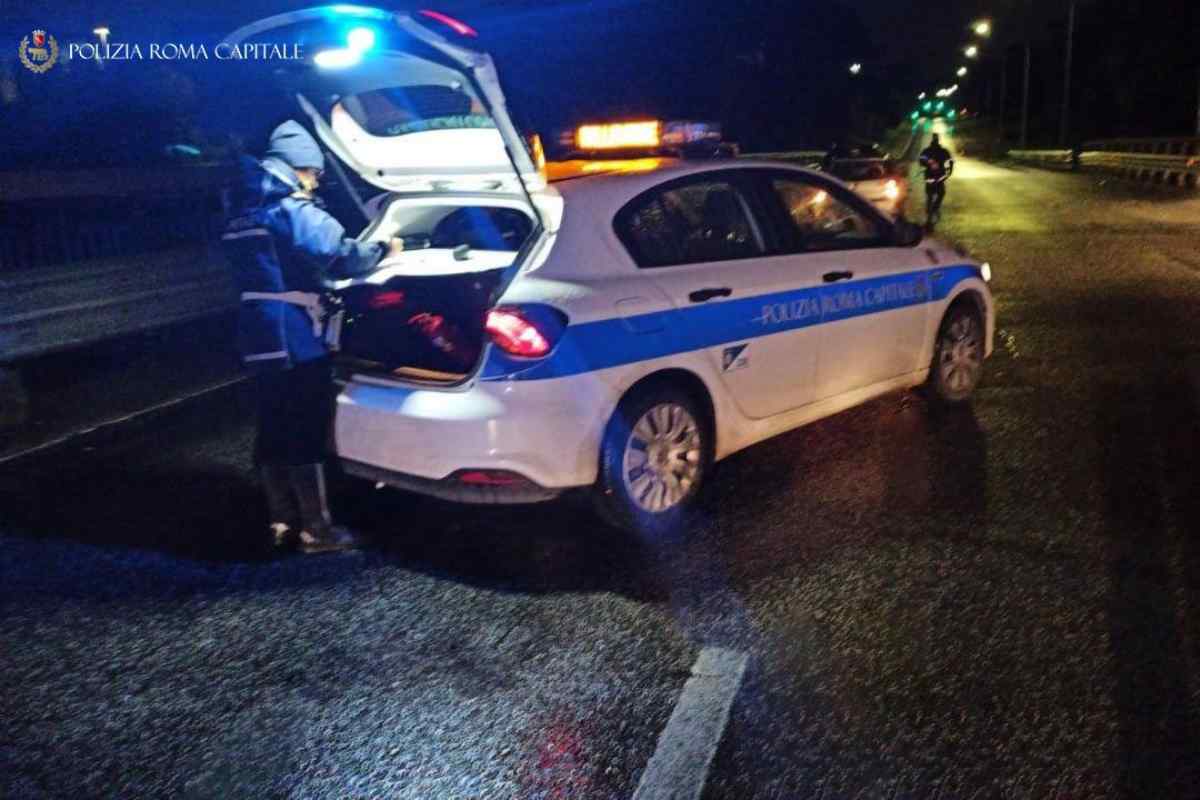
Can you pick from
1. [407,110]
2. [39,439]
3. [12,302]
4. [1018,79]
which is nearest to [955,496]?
[407,110]

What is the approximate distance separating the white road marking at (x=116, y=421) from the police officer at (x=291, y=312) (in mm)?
2511

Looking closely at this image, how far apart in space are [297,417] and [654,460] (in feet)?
5.26

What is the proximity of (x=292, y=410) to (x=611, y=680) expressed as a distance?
6.80 ft

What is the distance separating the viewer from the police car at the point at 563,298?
4.48 meters

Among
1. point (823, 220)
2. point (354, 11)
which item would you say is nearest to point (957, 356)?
point (823, 220)

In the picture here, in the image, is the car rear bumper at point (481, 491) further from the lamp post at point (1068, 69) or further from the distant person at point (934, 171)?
the lamp post at point (1068, 69)

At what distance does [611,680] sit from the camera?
3707 millimetres

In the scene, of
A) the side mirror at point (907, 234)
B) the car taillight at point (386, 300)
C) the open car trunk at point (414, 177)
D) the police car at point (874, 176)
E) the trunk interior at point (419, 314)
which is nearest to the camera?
the open car trunk at point (414, 177)

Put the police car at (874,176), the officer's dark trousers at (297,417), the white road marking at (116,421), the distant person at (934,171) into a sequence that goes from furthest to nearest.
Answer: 1. the distant person at (934,171)
2. the police car at (874,176)
3. the white road marking at (116,421)
4. the officer's dark trousers at (297,417)

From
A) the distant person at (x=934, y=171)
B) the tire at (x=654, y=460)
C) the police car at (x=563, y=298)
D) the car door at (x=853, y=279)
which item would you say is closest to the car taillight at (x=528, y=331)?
the police car at (x=563, y=298)

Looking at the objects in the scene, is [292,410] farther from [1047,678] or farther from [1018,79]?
[1018,79]

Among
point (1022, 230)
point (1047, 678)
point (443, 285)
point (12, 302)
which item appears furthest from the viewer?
point (1022, 230)

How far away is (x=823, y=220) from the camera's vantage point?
19.6 ft

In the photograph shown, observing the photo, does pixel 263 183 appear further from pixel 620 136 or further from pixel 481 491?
pixel 620 136
